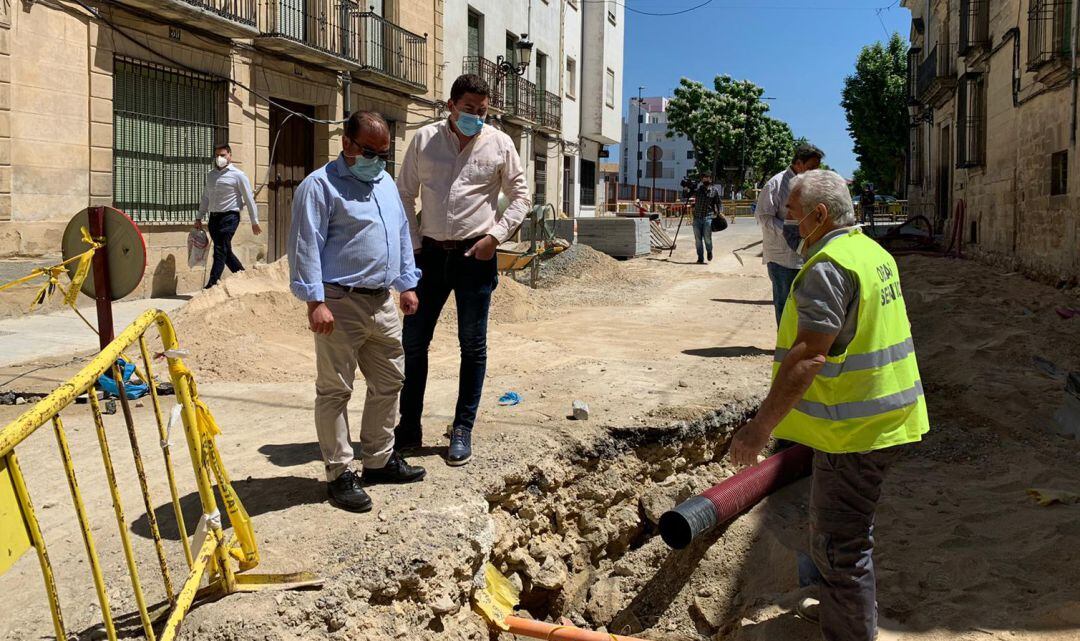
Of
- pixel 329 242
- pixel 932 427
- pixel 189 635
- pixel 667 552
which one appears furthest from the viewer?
pixel 932 427

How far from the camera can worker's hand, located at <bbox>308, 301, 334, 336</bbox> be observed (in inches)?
126

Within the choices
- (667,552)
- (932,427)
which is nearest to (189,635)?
(667,552)

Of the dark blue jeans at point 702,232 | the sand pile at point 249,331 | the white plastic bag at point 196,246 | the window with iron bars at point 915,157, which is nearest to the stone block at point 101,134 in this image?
the white plastic bag at point 196,246

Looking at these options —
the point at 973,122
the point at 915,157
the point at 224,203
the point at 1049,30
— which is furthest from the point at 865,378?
the point at 915,157

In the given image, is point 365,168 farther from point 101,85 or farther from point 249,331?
point 101,85

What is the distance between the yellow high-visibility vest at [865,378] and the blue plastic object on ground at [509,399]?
9.18 feet

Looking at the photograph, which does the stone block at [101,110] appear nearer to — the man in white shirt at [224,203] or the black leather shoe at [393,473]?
the man in white shirt at [224,203]

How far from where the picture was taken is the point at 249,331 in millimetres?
7582

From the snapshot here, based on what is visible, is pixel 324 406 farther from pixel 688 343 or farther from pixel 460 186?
pixel 688 343

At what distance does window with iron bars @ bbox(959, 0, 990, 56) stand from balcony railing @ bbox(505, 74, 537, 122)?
10176 mm

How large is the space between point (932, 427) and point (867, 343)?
3813mm

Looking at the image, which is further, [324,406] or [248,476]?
[248,476]

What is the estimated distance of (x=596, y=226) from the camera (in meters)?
17.3

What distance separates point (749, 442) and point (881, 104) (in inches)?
1637
